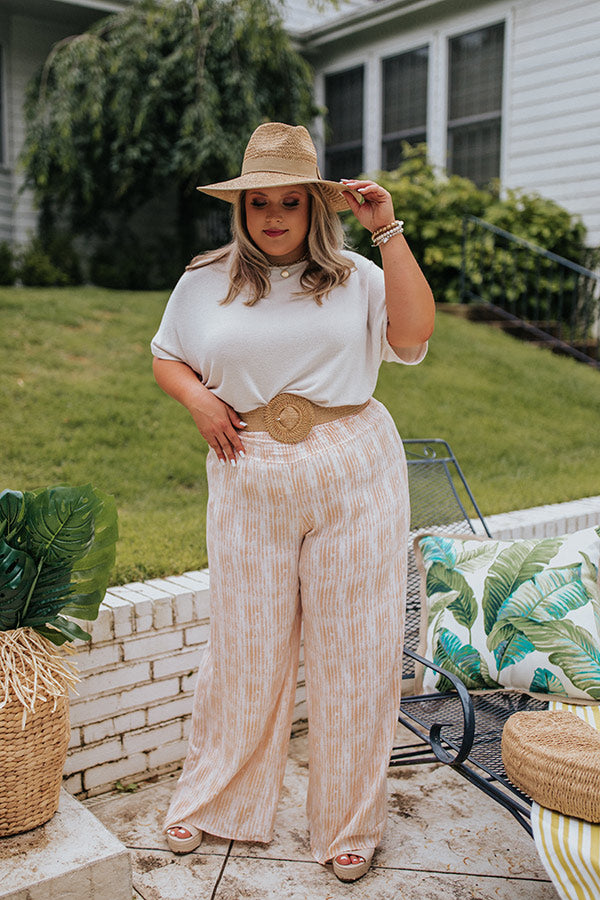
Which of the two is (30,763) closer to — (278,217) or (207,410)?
(207,410)

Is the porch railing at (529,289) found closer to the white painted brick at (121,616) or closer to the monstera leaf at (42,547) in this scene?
the white painted brick at (121,616)

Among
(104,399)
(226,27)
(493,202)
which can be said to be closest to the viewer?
(104,399)

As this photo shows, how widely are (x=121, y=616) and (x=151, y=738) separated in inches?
17.2

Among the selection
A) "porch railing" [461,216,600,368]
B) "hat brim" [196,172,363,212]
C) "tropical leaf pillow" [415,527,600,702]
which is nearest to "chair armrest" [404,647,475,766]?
"tropical leaf pillow" [415,527,600,702]

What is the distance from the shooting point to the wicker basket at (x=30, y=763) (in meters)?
1.95

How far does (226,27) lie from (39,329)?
4.20m

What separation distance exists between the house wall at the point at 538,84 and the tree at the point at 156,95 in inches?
67.4

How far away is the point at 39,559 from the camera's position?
201cm

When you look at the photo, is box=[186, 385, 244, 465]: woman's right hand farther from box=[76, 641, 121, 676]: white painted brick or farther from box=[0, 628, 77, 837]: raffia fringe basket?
box=[76, 641, 121, 676]: white painted brick

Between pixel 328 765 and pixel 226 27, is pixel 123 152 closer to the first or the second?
pixel 226 27

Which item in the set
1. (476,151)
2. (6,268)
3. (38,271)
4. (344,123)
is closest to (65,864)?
(6,268)

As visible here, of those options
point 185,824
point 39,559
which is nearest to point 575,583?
point 185,824

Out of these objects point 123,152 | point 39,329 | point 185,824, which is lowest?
point 185,824

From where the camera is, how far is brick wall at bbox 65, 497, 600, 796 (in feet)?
8.41
